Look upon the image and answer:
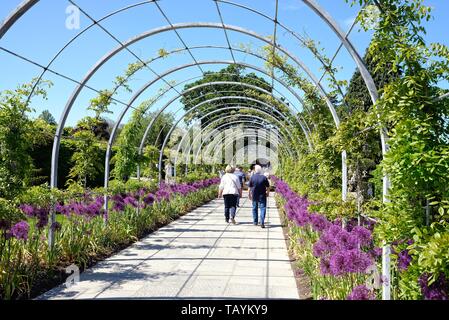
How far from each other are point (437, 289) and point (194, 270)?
3.78 metres

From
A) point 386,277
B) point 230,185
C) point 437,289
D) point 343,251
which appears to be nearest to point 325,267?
point 343,251

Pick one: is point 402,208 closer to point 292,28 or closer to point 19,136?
point 19,136

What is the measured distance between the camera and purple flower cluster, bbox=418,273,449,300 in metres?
2.83

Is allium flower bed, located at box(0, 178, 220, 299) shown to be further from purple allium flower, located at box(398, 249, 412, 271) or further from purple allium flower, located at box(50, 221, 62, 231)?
purple allium flower, located at box(398, 249, 412, 271)

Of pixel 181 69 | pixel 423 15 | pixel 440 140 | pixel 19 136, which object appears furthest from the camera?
pixel 181 69

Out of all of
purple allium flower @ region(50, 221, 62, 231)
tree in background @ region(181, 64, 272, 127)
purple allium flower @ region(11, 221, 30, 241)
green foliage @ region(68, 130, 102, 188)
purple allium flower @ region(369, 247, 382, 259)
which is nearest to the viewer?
purple allium flower @ region(369, 247, 382, 259)

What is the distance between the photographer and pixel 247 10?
22.4 feet

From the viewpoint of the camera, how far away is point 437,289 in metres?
2.84

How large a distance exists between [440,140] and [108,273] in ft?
14.5

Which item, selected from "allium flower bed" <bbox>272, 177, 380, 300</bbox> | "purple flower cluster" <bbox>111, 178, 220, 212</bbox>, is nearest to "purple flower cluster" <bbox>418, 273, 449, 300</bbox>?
"allium flower bed" <bbox>272, 177, 380, 300</bbox>

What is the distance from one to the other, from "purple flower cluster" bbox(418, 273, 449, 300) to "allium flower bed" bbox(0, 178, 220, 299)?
12.8 feet

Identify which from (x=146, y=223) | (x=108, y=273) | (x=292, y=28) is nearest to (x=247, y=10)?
(x=292, y=28)

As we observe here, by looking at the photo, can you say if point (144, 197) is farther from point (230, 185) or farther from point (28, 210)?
point (28, 210)

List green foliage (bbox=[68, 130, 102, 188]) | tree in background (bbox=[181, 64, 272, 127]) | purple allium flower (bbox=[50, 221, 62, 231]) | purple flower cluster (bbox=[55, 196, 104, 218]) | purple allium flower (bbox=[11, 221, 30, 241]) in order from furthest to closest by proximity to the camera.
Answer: tree in background (bbox=[181, 64, 272, 127]) → green foliage (bbox=[68, 130, 102, 188]) → purple flower cluster (bbox=[55, 196, 104, 218]) → purple allium flower (bbox=[50, 221, 62, 231]) → purple allium flower (bbox=[11, 221, 30, 241])
